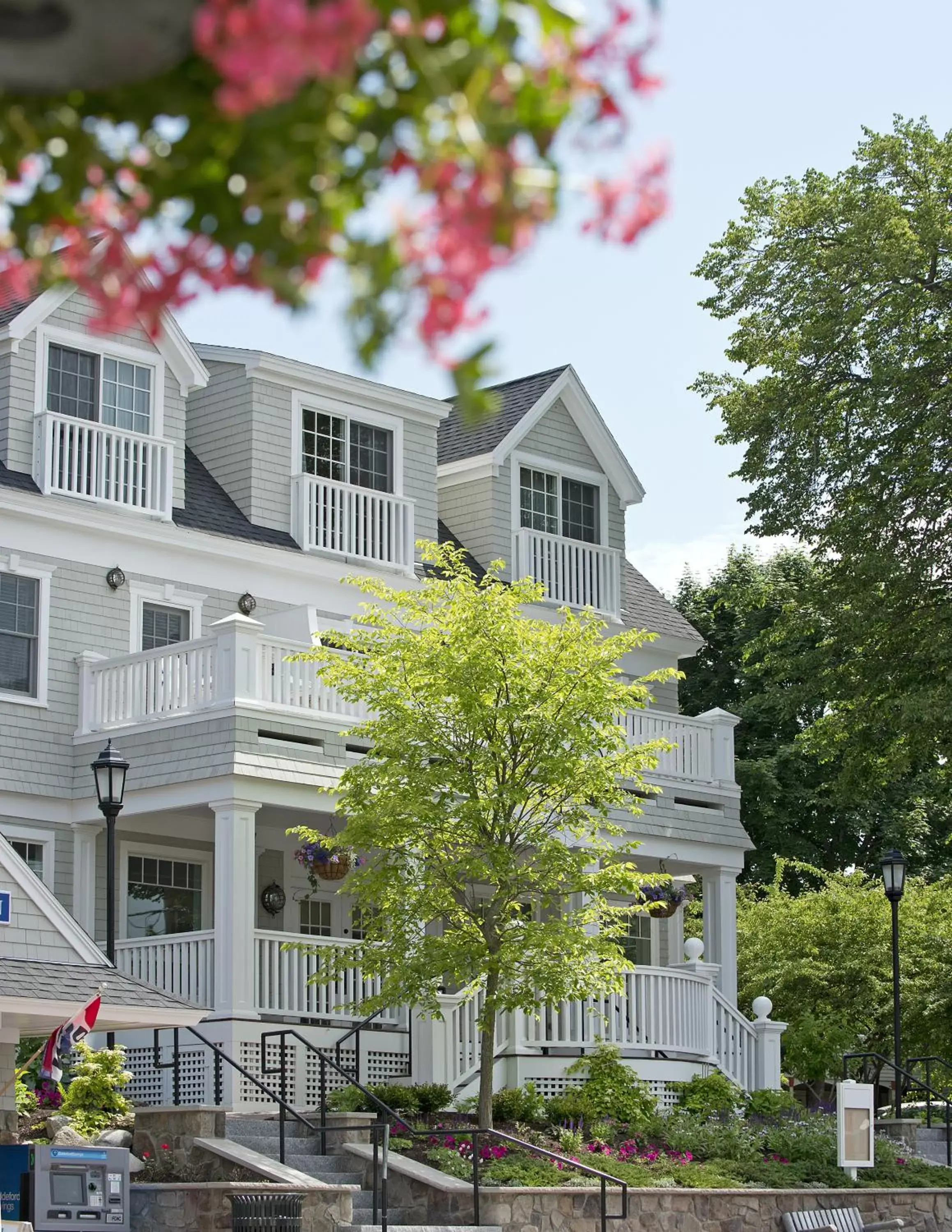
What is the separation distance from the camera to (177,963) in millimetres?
20672

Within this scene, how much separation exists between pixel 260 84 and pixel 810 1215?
17670 mm

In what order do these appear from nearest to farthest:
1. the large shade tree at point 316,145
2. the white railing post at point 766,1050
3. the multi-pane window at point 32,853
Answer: the large shade tree at point 316,145, the multi-pane window at point 32,853, the white railing post at point 766,1050

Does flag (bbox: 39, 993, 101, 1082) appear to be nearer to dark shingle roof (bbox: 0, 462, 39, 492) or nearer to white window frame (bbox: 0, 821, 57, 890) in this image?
white window frame (bbox: 0, 821, 57, 890)

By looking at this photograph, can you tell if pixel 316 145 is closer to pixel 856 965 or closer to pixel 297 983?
pixel 297 983

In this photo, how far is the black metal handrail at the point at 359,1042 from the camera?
20266 millimetres

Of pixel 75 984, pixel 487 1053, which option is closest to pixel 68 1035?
pixel 75 984

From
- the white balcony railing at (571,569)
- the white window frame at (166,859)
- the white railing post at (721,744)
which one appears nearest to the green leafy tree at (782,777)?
the white balcony railing at (571,569)

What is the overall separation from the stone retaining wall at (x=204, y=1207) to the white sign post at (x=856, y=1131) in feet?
20.0

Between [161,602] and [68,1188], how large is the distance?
10185mm

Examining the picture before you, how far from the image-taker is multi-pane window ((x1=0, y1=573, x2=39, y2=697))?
73.1 ft

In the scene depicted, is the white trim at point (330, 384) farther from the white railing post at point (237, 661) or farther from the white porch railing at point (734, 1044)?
the white porch railing at point (734, 1044)

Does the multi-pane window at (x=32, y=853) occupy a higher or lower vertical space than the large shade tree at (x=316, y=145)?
lower

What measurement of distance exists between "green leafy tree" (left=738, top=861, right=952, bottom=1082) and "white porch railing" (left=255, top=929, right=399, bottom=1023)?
35.3 ft

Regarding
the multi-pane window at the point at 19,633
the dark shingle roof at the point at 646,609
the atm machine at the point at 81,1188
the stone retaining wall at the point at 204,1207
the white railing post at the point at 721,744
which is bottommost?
the stone retaining wall at the point at 204,1207
